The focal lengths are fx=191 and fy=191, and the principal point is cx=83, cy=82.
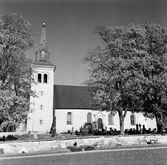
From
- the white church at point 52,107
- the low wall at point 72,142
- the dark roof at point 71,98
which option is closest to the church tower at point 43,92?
the white church at point 52,107

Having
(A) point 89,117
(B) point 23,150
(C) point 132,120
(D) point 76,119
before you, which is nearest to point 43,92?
(D) point 76,119

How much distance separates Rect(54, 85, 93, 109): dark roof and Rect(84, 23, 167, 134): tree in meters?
14.3

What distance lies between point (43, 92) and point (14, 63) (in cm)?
1804

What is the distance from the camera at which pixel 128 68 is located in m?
22.9

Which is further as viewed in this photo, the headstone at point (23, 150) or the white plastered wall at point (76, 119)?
the white plastered wall at point (76, 119)

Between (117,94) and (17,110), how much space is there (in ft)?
37.0

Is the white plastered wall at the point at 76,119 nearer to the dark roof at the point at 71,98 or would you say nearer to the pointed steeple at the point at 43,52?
the dark roof at the point at 71,98

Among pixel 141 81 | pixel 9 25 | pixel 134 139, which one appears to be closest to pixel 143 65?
pixel 141 81

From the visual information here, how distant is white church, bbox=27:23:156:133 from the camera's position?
120ft

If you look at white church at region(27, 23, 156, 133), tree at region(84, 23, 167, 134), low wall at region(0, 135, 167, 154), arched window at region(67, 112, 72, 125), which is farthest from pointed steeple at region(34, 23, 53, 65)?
low wall at region(0, 135, 167, 154)

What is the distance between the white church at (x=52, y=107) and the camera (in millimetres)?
36656

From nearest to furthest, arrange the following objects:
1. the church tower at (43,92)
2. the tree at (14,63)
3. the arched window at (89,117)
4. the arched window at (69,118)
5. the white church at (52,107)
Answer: the tree at (14,63), the church tower at (43,92), the white church at (52,107), the arched window at (69,118), the arched window at (89,117)

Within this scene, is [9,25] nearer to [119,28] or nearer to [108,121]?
[119,28]

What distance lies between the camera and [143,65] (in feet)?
73.6
